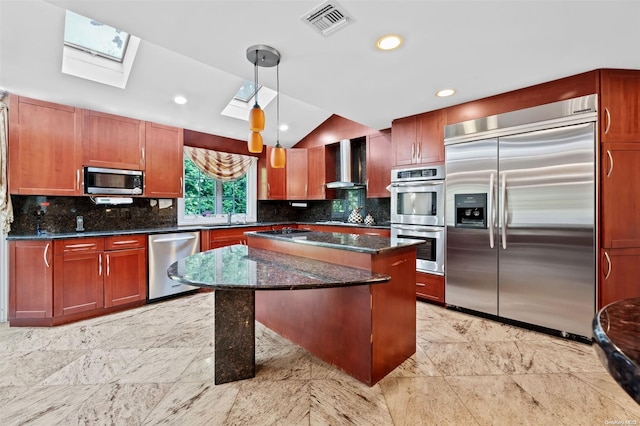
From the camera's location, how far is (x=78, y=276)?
2998mm

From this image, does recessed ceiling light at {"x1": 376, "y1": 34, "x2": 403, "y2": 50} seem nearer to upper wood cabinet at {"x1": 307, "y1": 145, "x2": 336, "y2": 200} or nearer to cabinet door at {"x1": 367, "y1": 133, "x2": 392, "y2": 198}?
cabinet door at {"x1": 367, "y1": 133, "x2": 392, "y2": 198}

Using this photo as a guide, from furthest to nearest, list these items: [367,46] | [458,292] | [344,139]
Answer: [344,139]
[458,292]
[367,46]

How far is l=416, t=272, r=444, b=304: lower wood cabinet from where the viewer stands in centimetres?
338

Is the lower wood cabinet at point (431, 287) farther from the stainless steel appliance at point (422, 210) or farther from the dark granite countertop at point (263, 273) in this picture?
the dark granite countertop at point (263, 273)

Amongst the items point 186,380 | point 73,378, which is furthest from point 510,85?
point 73,378

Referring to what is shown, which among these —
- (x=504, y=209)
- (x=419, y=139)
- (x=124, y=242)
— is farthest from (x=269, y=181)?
(x=504, y=209)

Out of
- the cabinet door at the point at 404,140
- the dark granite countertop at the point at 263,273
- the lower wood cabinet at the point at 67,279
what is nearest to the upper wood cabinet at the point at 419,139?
the cabinet door at the point at 404,140

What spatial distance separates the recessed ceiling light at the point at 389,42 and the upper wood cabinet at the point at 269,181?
3259mm

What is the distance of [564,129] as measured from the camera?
2545 millimetres

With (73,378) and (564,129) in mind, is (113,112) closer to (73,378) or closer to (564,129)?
(73,378)

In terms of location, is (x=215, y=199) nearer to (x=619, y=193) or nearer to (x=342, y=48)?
(x=342, y=48)

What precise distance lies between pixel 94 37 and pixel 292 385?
12.0ft

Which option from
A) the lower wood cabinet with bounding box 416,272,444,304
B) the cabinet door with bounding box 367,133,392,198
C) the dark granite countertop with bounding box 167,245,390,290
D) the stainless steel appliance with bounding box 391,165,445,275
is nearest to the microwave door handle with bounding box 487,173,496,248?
the stainless steel appliance with bounding box 391,165,445,275

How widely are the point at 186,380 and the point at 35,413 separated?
0.79m
